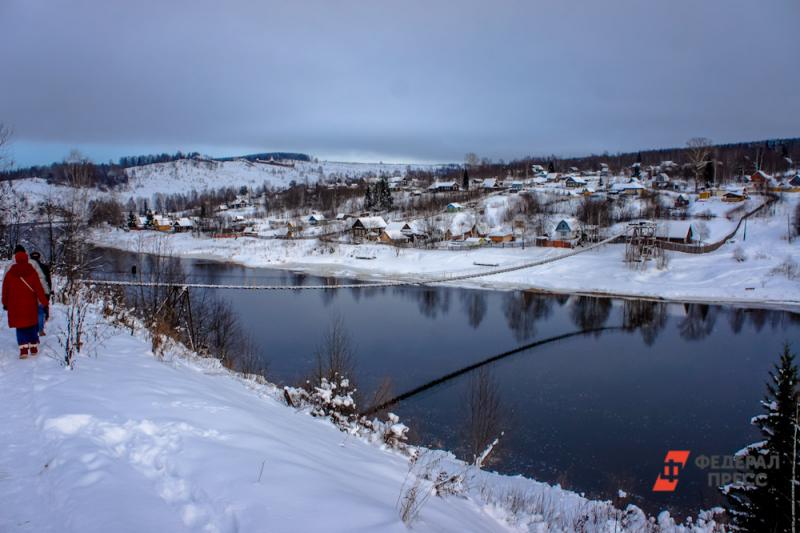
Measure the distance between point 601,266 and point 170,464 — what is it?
31892 millimetres

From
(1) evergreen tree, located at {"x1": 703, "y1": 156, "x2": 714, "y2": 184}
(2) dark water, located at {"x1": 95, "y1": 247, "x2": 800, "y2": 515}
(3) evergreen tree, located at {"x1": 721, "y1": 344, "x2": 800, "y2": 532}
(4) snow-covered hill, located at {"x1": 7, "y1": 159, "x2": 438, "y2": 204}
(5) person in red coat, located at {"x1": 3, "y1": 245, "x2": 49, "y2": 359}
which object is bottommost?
(2) dark water, located at {"x1": 95, "y1": 247, "x2": 800, "y2": 515}

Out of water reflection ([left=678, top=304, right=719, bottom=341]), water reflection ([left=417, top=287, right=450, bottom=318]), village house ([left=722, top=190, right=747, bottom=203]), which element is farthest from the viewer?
village house ([left=722, top=190, right=747, bottom=203])

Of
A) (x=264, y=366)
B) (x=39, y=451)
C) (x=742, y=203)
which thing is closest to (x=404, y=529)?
(x=39, y=451)

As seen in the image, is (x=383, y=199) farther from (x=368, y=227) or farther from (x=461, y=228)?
(x=461, y=228)

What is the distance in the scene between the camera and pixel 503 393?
1278 cm

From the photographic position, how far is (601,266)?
30719 mm

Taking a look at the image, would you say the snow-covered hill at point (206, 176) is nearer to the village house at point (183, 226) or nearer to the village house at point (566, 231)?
the village house at point (183, 226)

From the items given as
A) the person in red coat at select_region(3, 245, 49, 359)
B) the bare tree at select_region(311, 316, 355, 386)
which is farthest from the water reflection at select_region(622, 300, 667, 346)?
the person in red coat at select_region(3, 245, 49, 359)

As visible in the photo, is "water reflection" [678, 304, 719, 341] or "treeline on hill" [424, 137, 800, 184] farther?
"treeline on hill" [424, 137, 800, 184]

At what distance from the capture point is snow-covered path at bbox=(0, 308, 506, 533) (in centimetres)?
205

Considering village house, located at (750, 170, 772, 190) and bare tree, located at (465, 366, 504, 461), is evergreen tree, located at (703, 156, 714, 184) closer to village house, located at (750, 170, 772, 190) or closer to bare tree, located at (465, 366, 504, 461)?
village house, located at (750, 170, 772, 190)

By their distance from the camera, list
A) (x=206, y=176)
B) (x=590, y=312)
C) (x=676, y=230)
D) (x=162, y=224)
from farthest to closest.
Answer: (x=206, y=176) < (x=162, y=224) < (x=676, y=230) < (x=590, y=312)

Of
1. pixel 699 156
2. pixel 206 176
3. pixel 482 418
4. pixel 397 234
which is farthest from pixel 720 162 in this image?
pixel 206 176

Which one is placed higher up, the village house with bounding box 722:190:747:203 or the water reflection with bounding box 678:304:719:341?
the village house with bounding box 722:190:747:203
